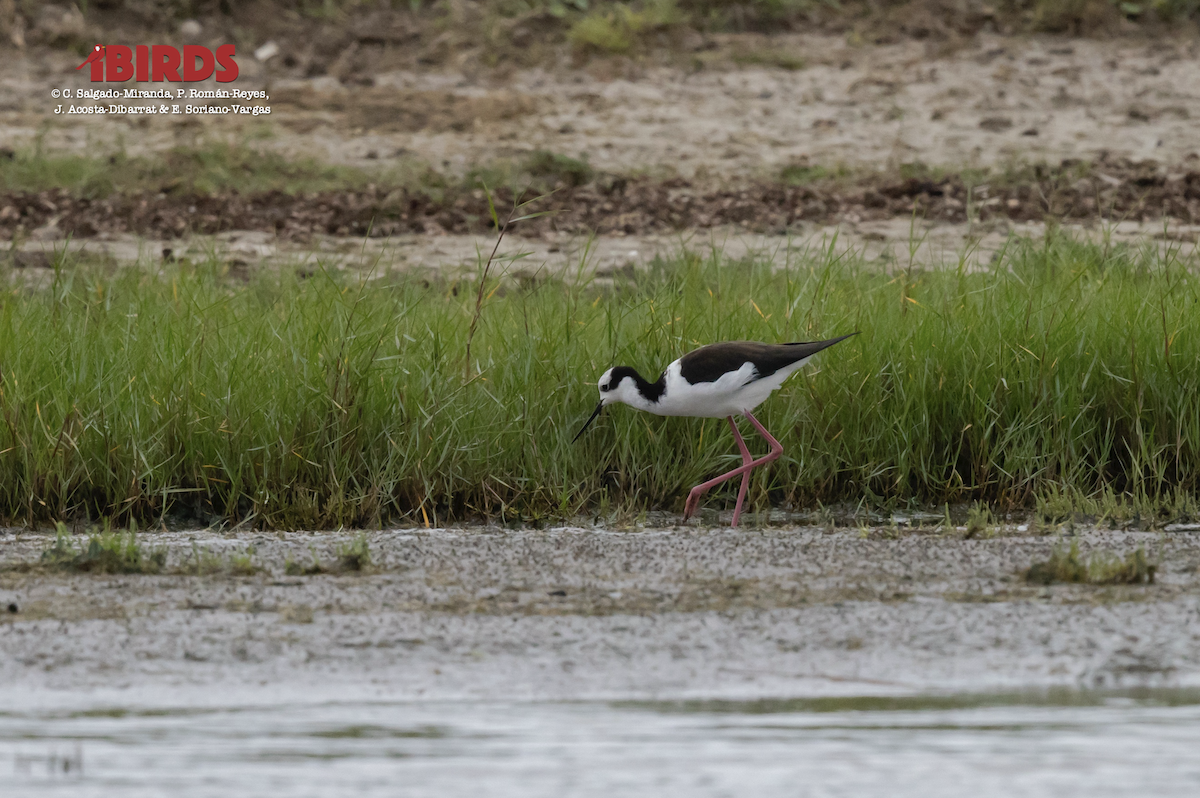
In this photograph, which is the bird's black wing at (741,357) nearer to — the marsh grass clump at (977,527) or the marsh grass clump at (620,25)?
the marsh grass clump at (977,527)

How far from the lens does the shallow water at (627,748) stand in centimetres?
340

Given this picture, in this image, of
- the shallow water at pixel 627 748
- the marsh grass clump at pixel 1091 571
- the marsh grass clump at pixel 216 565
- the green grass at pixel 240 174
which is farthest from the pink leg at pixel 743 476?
the green grass at pixel 240 174

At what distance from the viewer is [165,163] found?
15.0 m

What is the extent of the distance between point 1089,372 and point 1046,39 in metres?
11.8

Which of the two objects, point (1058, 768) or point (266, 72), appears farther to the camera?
point (266, 72)

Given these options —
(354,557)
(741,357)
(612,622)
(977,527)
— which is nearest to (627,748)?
(612,622)

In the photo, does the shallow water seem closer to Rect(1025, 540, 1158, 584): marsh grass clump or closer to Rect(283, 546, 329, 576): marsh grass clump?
Rect(1025, 540, 1158, 584): marsh grass clump

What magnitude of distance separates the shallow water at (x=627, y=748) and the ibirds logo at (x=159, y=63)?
48.6 ft

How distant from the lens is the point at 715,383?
21.0 feet

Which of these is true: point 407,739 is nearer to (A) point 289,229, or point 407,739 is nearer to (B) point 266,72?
(A) point 289,229

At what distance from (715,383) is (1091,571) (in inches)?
69.0

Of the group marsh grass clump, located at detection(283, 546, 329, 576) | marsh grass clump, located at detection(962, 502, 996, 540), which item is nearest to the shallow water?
marsh grass clump, located at detection(283, 546, 329, 576)

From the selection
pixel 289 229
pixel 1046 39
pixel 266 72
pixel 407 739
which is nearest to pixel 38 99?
pixel 266 72

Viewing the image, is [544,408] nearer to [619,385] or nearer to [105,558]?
[619,385]
